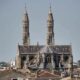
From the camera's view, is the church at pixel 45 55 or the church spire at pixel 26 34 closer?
the church at pixel 45 55

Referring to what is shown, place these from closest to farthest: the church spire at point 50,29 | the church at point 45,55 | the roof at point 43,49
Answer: the church at point 45,55 → the roof at point 43,49 → the church spire at point 50,29

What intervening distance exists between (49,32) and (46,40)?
2264mm

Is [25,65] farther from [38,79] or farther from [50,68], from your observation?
[38,79]

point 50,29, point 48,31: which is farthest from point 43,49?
point 50,29

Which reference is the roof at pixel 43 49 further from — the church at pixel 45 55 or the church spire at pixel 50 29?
the church spire at pixel 50 29

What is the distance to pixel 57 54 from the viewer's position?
14162 cm

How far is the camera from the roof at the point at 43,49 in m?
140

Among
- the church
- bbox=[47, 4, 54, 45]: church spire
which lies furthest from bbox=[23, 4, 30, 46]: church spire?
bbox=[47, 4, 54, 45]: church spire

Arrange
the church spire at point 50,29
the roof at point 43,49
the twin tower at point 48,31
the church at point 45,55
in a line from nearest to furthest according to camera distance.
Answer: the church at point 45,55, the roof at point 43,49, the church spire at point 50,29, the twin tower at point 48,31

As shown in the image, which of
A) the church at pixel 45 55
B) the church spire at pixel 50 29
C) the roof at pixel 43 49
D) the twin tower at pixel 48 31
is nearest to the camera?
the church at pixel 45 55

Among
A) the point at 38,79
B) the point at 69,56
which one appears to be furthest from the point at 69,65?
the point at 38,79

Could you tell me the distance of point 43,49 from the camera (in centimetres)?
14075

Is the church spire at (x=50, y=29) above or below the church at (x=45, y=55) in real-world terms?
above

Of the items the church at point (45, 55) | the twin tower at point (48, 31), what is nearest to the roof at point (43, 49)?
the church at point (45, 55)
